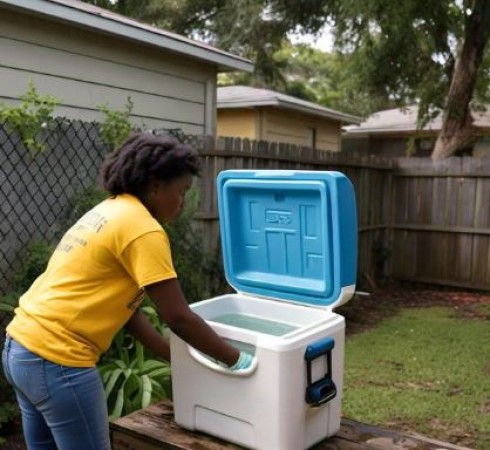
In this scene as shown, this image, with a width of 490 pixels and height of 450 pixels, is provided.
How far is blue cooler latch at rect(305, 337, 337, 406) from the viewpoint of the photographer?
6.02 feet

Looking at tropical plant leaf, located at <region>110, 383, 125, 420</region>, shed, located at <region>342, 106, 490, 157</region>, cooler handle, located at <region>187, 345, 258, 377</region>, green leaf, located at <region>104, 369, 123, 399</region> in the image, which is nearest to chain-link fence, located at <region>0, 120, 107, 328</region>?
green leaf, located at <region>104, 369, 123, 399</region>

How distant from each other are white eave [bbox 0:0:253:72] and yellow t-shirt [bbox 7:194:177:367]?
3700mm

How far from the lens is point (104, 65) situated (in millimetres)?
5938

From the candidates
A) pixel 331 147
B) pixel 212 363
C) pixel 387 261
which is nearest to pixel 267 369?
pixel 212 363

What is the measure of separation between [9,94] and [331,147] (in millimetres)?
9726

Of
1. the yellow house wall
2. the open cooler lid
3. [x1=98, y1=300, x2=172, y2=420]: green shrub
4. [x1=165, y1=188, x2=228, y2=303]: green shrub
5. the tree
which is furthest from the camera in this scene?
the yellow house wall

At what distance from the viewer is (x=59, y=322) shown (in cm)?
179

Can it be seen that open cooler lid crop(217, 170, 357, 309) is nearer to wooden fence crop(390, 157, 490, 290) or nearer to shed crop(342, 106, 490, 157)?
wooden fence crop(390, 157, 490, 290)

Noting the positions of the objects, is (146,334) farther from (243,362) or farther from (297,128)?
(297,128)

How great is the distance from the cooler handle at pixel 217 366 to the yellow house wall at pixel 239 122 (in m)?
9.85

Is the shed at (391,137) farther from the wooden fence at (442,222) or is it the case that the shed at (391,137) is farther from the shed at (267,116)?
the wooden fence at (442,222)

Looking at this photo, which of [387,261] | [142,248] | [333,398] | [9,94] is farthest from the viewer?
[387,261]

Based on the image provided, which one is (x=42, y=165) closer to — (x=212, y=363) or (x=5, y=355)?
(x=5, y=355)

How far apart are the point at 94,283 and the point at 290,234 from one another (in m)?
0.74
